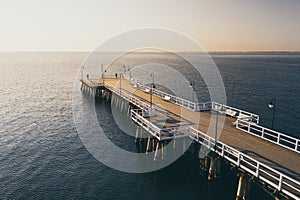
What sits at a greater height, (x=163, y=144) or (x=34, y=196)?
(x=163, y=144)

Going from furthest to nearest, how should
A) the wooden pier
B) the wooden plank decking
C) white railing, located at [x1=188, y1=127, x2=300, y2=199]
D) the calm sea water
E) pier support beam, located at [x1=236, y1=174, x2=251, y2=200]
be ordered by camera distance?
the calm sea water
pier support beam, located at [x1=236, y1=174, x2=251, y2=200]
the wooden plank decking
the wooden pier
white railing, located at [x1=188, y1=127, x2=300, y2=199]

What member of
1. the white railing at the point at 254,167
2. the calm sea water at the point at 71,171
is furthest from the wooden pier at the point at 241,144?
the calm sea water at the point at 71,171

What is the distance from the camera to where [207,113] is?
31391 mm

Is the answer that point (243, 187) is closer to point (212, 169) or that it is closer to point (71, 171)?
point (212, 169)

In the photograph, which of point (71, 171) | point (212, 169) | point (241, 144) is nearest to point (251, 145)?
point (241, 144)

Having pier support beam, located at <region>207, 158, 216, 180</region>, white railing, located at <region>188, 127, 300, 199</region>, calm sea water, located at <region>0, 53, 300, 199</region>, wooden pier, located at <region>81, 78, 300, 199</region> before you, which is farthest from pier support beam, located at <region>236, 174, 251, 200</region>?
pier support beam, located at <region>207, 158, 216, 180</region>

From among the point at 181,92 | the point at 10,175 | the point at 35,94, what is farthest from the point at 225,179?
the point at 35,94

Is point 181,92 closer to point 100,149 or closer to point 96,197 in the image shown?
point 100,149

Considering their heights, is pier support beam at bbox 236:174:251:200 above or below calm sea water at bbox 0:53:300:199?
above

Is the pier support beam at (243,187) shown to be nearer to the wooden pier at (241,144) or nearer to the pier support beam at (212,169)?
the wooden pier at (241,144)

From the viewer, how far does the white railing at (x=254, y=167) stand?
15.3 m

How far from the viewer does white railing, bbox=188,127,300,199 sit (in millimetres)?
15297

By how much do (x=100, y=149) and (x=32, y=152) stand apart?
8175 mm

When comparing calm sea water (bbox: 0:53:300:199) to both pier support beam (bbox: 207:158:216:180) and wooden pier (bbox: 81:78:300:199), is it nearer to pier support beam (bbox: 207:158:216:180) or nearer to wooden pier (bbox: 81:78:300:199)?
pier support beam (bbox: 207:158:216:180)
